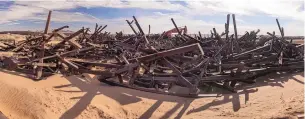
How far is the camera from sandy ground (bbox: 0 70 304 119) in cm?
629

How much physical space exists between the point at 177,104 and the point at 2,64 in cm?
627

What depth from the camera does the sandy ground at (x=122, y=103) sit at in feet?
20.6

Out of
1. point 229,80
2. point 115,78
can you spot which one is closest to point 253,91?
point 229,80

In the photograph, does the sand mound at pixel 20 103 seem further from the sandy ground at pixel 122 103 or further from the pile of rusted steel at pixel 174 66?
the pile of rusted steel at pixel 174 66

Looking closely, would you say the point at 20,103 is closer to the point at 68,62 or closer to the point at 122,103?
the point at 122,103

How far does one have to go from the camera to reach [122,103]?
695 centimetres

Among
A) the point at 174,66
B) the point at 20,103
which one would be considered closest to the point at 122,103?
the point at 174,66

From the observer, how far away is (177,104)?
6801 millimetres

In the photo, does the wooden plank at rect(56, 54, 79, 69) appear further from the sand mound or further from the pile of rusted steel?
the sand mound

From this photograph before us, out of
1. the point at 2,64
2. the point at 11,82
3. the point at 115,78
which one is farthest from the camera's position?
the point at 2,64

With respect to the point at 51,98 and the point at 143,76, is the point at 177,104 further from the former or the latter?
the point at 51,98

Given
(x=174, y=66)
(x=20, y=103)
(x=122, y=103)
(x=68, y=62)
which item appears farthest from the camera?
(x=68, y=62)

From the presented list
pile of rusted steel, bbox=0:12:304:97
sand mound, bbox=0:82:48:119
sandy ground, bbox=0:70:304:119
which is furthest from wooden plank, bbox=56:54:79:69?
sand mound, bbox=0:82:48:119

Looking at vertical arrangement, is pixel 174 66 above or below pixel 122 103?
above
